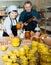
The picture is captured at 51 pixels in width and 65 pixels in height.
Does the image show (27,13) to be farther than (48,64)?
Yes

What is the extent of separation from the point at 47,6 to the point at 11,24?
1948mm

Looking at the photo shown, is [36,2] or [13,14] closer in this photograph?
[13,14]

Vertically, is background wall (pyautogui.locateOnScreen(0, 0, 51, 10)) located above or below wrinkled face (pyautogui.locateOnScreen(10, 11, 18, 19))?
below

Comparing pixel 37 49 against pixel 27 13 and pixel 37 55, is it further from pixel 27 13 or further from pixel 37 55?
pixel 27 13

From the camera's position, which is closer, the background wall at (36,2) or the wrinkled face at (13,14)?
the wrinkled face at (13,14)

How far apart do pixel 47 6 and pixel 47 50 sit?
2.91m

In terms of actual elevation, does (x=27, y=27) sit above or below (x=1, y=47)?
below

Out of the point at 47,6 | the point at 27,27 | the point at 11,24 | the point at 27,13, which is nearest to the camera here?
the point at 11,24

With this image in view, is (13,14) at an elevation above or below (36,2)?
above

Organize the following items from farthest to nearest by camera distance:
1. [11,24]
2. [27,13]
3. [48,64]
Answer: [27,13]
[11,24]
[48,64]

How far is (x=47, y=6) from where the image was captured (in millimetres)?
3963

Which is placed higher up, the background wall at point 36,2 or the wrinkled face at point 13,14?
the wrinkled face at point 13,14

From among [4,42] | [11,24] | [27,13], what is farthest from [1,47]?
[27,13]

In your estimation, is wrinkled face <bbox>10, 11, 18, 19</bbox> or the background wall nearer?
wrinkled face <bbox>10, 11, 18, 19</bbox>
